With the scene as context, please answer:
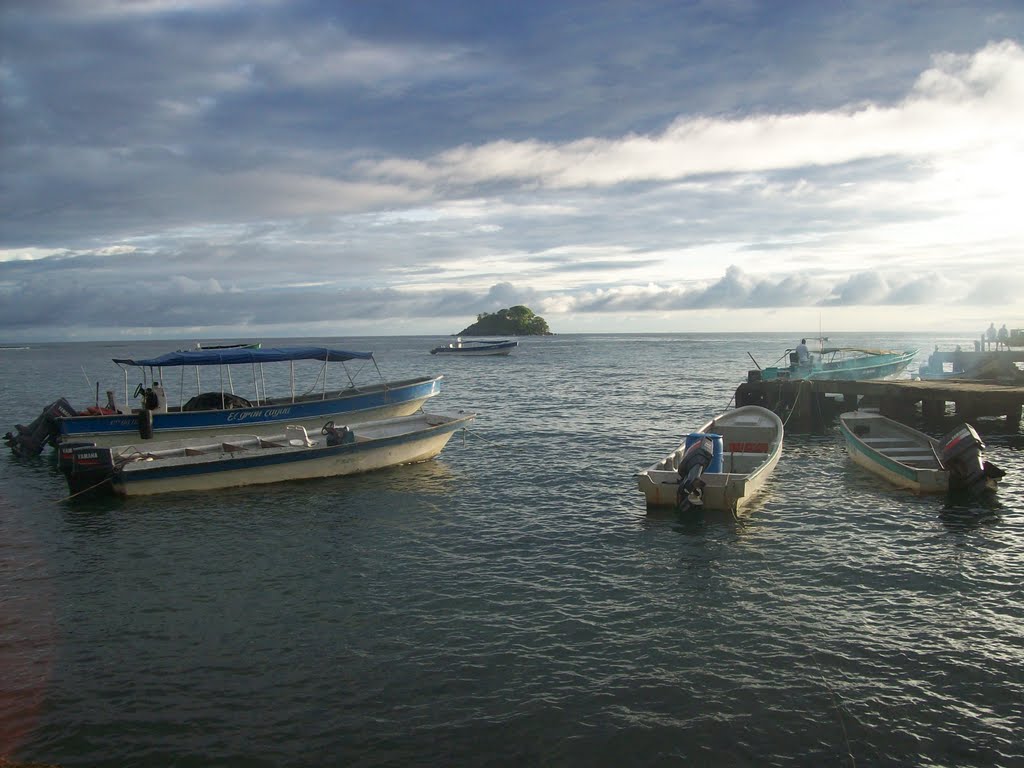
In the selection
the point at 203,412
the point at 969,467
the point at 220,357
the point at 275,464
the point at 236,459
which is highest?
the point at 220,357

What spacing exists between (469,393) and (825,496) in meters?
40.6

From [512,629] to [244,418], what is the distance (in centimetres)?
2067

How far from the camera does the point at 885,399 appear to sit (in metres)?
35.0

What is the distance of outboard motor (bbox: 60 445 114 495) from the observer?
21.8 m

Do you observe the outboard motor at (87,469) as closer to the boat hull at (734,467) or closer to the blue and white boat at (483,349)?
the boat hull at (734,467)

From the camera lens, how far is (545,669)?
35.1 ft

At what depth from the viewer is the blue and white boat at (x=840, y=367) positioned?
136ft

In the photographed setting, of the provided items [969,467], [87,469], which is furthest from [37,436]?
[969,467]

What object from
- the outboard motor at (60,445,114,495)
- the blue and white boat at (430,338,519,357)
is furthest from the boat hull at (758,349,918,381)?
the blue and white boat at (430,338,519,357)

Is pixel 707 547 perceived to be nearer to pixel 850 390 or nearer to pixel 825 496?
pixel 825 496

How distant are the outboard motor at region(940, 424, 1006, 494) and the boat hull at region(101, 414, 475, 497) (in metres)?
17.4

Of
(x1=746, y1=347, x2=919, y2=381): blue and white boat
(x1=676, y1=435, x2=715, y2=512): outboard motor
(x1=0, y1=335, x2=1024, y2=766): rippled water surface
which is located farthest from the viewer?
(x1=746, y1=347, x2=919, y2=381): blue and white boat

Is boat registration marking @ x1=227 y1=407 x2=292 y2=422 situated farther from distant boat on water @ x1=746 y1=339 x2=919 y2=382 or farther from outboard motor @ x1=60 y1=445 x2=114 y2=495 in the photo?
distant boat on water @ x1=746 y1=339 x2=919 y2=382

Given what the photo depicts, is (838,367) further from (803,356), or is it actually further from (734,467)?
(734,467)
